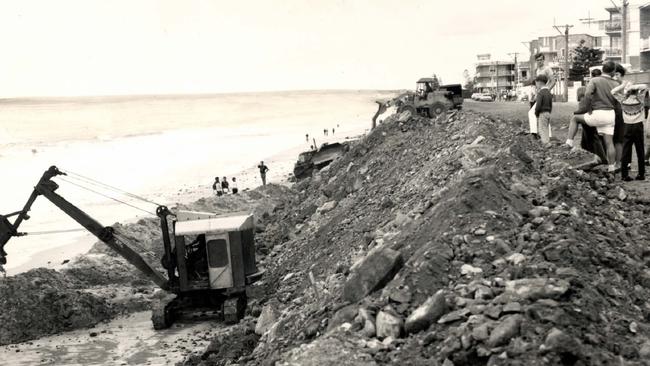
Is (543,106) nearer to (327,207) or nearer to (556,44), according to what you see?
(327,207)

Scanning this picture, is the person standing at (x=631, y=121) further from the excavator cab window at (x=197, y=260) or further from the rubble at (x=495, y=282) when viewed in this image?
the excavator cab window at (x=197, y=260)

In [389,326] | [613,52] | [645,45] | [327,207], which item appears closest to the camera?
[389,326]

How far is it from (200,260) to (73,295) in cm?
307

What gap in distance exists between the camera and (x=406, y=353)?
6020 mm

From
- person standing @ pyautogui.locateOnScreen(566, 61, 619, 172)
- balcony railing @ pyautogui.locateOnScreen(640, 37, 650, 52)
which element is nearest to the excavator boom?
person standing @ pyautogui.locateOnScreen(566, 61, 619, 172)

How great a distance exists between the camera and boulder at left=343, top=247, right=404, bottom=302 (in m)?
7.46

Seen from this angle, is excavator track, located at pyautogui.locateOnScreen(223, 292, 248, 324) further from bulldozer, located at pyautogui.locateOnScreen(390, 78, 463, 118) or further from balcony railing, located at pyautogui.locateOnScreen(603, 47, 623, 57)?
balcony railing, located at pyautogui.locateOnScreen(603, 47, 623, 57)

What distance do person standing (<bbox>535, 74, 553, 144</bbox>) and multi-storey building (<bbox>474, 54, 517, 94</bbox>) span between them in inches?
4695

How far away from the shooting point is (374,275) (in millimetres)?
7523

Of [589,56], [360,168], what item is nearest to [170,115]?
[589,56]

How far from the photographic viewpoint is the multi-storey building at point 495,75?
130500mm

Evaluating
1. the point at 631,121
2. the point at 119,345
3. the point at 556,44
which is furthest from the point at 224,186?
the point at 556,44

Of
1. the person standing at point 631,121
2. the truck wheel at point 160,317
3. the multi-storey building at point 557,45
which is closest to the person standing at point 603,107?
the person standing at point 631,121

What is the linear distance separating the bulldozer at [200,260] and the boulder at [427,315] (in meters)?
8.79
